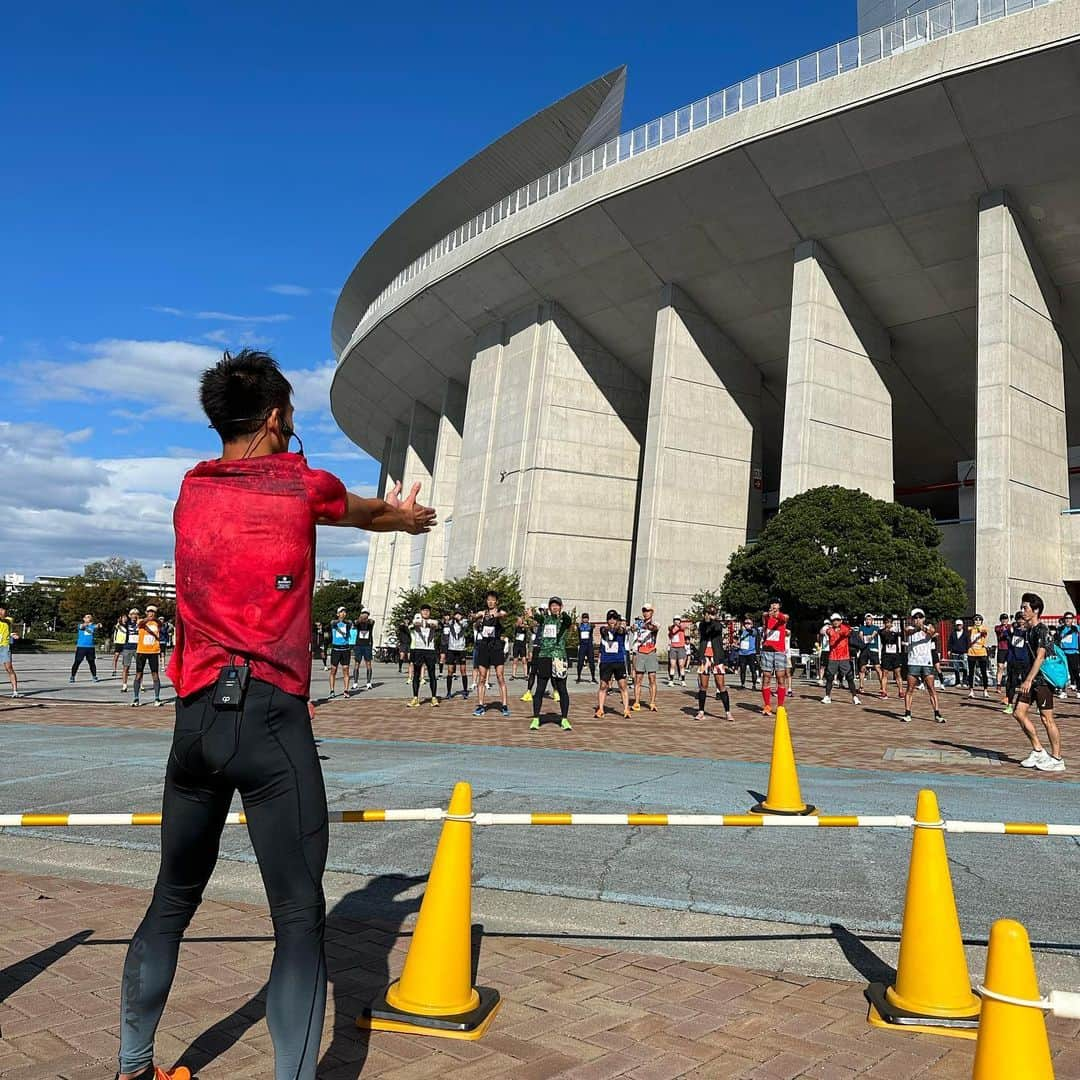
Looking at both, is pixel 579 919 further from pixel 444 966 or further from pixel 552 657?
pixel 552 657

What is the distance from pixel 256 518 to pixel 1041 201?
3385cm

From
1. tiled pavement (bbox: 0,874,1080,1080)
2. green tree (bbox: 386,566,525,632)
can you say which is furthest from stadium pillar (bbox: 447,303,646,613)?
tiled pavement (bbox: 0,874,1080,1080)

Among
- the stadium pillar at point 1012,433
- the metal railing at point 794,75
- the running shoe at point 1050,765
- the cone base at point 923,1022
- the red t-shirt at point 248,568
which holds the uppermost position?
the metal railing at point 794,75

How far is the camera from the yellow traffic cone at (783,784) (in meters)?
7.03

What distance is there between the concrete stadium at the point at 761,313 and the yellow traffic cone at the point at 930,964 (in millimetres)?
28333

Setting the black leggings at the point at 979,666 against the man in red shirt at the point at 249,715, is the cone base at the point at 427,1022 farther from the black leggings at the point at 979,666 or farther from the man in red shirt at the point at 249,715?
the black leggings at the point at 979,666

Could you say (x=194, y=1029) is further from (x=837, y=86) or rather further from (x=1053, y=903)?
(x=837, y=86)

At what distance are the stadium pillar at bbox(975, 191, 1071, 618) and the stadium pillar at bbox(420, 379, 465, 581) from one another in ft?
95.7

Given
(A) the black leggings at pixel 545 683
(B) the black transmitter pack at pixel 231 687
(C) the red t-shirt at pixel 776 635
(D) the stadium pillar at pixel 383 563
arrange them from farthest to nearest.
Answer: (D) the stadium pillar at pixel 383 563 < (C) the red t-shirt at pixel 776 635 < (A) the black leggings at pixel 545 683 < (B) the black transmitter pack at pixel 231 687

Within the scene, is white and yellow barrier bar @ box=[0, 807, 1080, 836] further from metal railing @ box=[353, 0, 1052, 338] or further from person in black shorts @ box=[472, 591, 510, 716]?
metal railing @ box=[353, 0, 1052, 338]

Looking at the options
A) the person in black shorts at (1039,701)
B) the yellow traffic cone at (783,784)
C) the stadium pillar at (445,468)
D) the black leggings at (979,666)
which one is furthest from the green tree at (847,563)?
the stadium pillar at (445,468)

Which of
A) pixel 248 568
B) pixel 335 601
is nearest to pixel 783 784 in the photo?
pixel 248 568

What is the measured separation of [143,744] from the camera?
11.1 m

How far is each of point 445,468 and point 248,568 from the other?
51062mm
